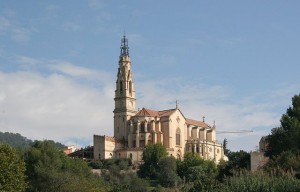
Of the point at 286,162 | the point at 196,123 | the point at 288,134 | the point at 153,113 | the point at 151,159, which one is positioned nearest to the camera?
the point at 286,162

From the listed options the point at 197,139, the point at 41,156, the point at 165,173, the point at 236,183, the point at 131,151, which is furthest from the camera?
the point at 197,139

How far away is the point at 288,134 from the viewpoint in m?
58.1

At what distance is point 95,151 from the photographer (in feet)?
407

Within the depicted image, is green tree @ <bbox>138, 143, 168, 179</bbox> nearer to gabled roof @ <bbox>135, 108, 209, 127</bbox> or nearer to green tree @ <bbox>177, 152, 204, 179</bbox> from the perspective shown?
green tree @ <bbox>177, 152, 204, 179</bbox>

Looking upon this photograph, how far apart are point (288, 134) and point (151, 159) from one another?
55.8m

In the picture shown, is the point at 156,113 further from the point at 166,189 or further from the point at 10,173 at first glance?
the point at 10,173

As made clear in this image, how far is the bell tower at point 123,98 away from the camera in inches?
5090

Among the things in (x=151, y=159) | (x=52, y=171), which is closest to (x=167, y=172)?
(x=151, y=159)

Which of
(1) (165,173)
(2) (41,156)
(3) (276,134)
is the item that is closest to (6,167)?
(2) (41,156)

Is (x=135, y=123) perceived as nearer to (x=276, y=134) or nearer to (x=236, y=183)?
(x=276, y=134)

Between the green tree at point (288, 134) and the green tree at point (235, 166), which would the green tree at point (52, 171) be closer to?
the green tree at point (235, 166)

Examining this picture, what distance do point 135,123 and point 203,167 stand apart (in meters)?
23.1

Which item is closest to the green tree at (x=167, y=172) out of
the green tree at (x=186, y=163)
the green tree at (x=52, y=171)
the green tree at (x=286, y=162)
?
the green tree at (x=186, y=163)

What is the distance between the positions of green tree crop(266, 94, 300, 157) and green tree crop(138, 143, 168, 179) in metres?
48.6
